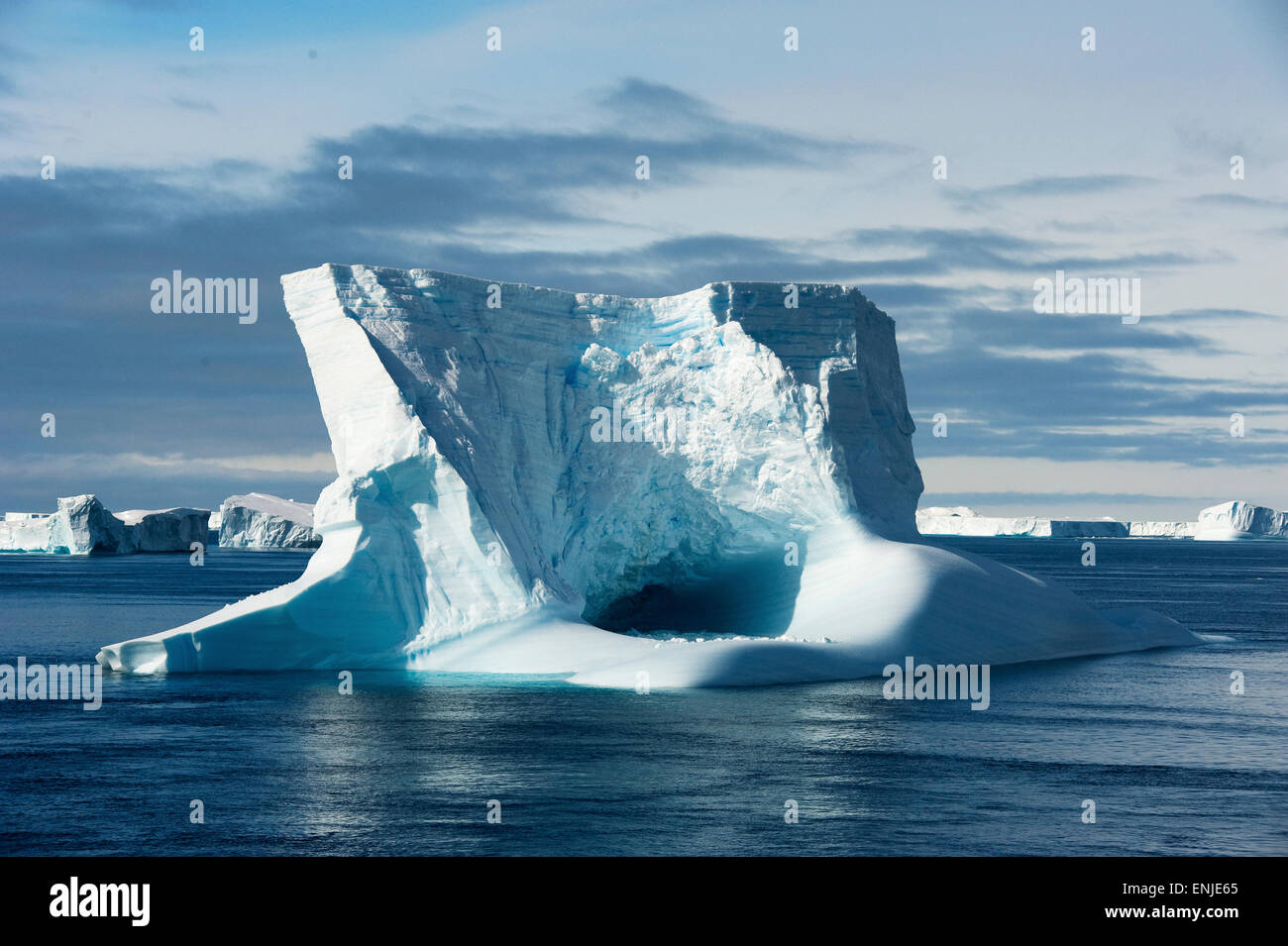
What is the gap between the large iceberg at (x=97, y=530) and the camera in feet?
320

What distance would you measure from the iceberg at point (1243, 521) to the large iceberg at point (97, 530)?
119m

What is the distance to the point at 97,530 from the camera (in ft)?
326

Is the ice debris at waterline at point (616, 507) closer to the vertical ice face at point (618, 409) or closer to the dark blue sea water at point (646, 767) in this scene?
the vertical ice face at point (618, 409)

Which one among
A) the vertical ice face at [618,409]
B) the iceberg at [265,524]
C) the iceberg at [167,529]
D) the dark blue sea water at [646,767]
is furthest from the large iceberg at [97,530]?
the dark blue sea water at [646,767]

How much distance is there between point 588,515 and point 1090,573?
63.3 meters

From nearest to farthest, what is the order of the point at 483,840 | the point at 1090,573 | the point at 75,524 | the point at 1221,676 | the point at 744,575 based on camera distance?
1. the point at 483,840
2. the point at 1221,676
3. the point at 744,575
4. the point at 1090,573
5. the point at 75,524

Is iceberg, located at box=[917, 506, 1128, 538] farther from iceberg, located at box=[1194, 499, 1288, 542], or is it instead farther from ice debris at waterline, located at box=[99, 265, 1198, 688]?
ice debris at waterline, located at box=[99, 265, 1198, 688]

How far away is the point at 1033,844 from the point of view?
16.0 meters

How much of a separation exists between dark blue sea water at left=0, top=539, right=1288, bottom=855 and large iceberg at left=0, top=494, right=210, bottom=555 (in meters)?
73.0

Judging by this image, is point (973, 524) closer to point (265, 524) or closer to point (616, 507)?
point (265, 524)

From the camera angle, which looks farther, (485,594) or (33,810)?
(485,594)

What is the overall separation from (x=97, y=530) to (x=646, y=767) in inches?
3473
